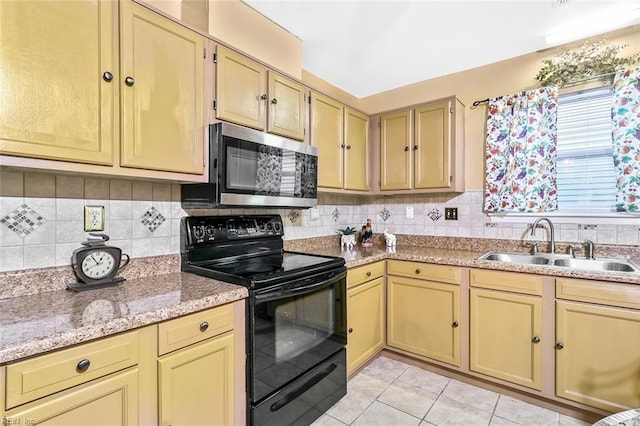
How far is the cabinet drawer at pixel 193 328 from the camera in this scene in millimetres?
1155

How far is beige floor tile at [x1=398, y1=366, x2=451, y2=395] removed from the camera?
2172 mm

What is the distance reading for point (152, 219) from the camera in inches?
66.2

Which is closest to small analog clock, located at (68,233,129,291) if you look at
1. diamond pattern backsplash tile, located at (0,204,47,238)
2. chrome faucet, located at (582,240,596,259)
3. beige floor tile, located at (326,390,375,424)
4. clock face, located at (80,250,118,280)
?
clock face, located at (80,250,118,280)

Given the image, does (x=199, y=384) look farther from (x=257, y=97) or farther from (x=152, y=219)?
(x=257, y=97)

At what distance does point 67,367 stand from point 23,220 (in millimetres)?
744

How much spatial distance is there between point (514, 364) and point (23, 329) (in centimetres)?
249

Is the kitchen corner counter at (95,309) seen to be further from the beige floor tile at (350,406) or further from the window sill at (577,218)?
the window sill at (577,218)

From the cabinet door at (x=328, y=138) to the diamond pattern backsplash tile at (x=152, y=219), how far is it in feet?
3.73

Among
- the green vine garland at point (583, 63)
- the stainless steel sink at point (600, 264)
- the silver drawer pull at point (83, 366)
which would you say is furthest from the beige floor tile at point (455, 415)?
the green vine garland at point (583, 63)

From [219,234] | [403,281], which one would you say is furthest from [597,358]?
[219,234]

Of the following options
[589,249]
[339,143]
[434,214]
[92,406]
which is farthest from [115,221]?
[589,249]

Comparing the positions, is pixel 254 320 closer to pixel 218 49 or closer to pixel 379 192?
pixel 218 49

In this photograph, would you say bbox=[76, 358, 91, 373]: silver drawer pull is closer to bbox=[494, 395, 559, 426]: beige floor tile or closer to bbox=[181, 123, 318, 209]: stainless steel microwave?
bbox=[181, 123, 318, 209]: stainless steel microwave

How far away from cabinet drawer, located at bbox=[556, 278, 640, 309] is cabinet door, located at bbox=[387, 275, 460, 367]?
1.99ft
